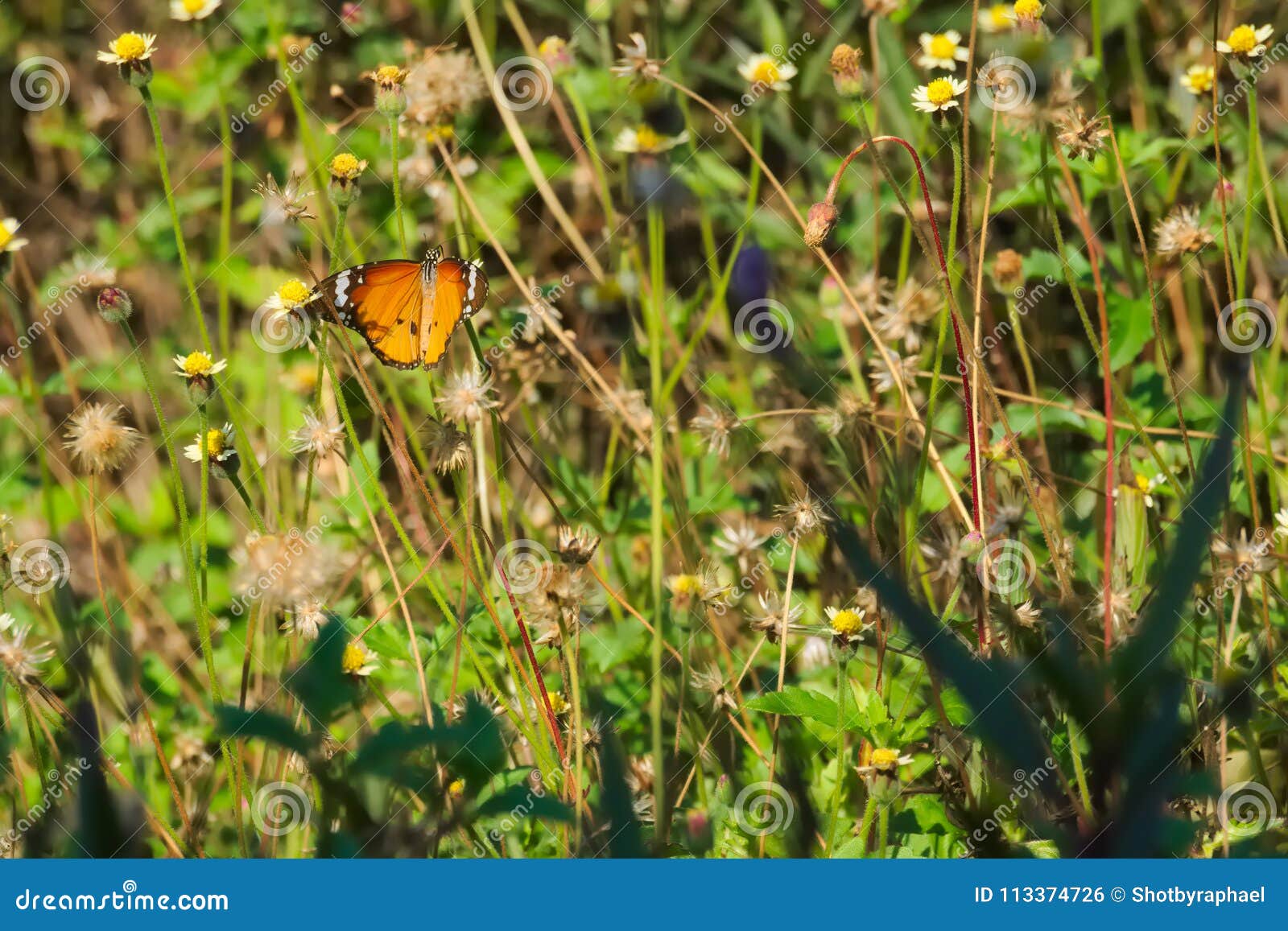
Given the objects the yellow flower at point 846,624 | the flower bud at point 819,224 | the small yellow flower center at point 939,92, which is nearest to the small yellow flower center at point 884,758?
the yellow flower at point 846,624

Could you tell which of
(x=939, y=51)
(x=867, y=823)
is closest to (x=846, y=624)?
(x=867, y=823)

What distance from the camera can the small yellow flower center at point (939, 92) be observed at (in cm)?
148

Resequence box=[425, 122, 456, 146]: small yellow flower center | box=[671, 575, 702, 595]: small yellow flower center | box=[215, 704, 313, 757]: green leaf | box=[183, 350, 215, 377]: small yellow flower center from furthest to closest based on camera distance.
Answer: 1. box=[425, 122, 456, 146]: small yellow flower center
2. box=[671, 575, 702, 595]: small yellow flower center
3. box=[183, 350, 215, 377]: small yellow flower center
4. box=[215, 704, 313, 757]: green leaf

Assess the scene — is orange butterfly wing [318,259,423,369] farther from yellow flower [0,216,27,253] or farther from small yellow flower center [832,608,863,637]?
small yellow flower center [832,608,863,637]

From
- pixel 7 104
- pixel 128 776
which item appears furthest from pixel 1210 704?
pixel 7 104

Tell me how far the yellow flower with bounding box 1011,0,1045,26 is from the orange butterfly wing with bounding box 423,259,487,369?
849 mm

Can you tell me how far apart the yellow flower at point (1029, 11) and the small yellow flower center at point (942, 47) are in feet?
0.71

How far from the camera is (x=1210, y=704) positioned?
→ 1428 millimetres

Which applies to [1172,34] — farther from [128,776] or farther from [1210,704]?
[128,776]

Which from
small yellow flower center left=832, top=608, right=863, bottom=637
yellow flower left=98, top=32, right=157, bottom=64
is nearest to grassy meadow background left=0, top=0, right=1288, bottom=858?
small yellow flower center left=832, top=608, right=863, bottom=637

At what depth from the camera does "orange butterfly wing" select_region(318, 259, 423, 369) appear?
159 cm

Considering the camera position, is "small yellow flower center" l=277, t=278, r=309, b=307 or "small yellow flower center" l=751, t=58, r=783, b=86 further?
"small yellow flower center" l=751, t=58, r=783, b=86

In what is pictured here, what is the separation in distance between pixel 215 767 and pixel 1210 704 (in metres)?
1.46

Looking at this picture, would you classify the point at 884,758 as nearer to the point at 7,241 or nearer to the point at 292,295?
the point at 292,295
